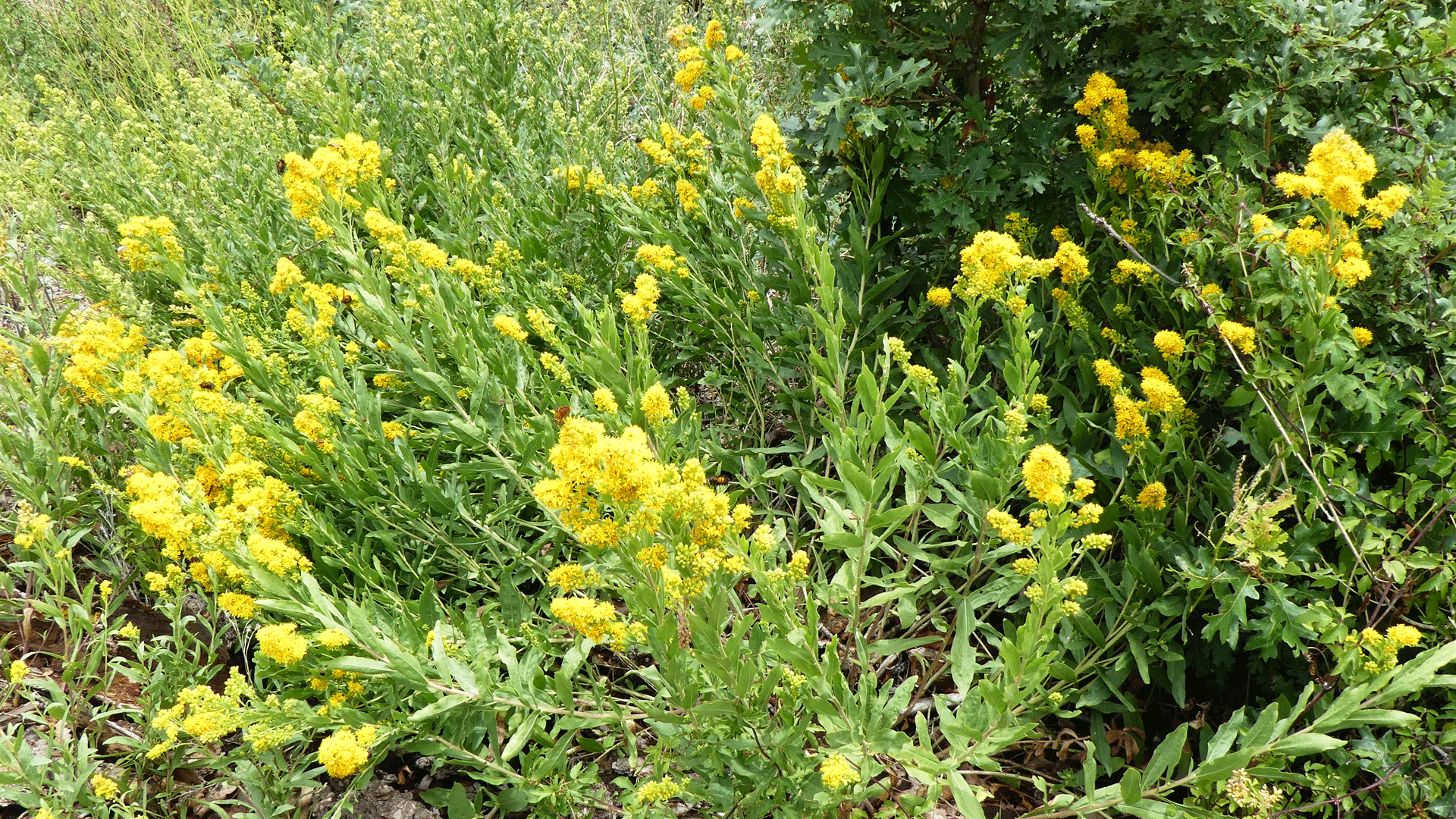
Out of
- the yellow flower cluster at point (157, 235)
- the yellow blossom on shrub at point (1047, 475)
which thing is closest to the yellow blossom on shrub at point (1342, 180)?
the yellow blossom on shrub at point (1047, 475)

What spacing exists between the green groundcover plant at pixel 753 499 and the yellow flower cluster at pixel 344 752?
33mm

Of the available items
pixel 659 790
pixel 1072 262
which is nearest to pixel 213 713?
pixel 659 790

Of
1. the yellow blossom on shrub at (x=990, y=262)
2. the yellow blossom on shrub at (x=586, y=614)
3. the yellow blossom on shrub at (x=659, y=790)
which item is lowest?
the yellow blossom on shrub at (x=659, y=790)

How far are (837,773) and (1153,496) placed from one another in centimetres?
101

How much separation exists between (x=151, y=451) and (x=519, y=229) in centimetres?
147

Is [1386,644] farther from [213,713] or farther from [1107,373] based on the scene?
[213,713]

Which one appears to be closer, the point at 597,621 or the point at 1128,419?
the point at 597,621

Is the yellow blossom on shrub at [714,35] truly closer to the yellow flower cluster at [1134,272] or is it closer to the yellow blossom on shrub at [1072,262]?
the yellow blossom on shrub at [1072,262]

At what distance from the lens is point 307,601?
191 centimetres

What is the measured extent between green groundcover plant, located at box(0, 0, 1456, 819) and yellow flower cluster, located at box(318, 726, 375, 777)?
3 centimetres

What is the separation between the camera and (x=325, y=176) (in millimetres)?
2283

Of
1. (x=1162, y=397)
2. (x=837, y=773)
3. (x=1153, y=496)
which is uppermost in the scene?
(x=1162, y=397)

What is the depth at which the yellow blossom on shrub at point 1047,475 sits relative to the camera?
1.58m

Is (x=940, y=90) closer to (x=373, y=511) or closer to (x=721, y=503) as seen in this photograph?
(x=721, y=503)
